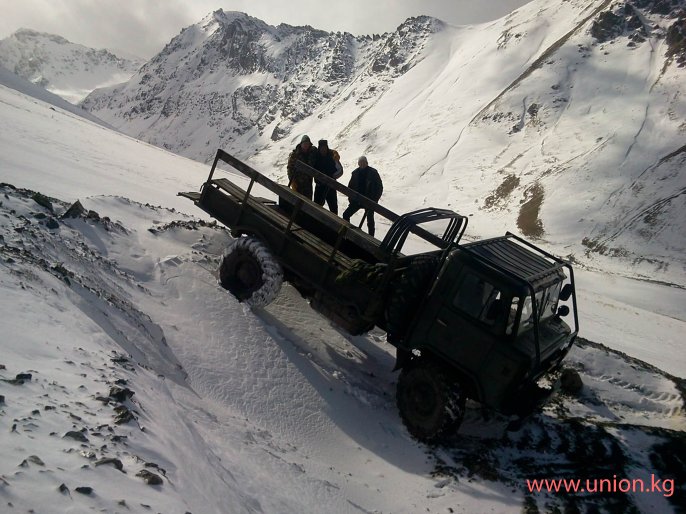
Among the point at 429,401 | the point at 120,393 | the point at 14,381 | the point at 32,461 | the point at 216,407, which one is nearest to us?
the point at 32,461

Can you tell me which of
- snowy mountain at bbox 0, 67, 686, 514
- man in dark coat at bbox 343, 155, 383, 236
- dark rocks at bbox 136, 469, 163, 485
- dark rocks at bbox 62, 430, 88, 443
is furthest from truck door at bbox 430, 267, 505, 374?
dark rocks at bbox 62, 430, 88, 443

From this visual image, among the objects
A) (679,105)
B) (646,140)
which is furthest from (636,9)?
(646,140)

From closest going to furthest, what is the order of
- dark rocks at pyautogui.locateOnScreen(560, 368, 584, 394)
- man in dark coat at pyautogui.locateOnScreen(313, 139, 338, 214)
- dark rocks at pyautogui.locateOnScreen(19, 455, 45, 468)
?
1. dark rocks at pyautogui.locateOnScreen(19, 455, 45, 468)
2. dark rocks at pyautogui.locateOnScreen(560, 368, 584, 394)
3. man in dark coat at pyautogui.locateOnScreen(313, 139, 338, 214)

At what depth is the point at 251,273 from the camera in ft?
23.6

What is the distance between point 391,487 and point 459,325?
2093 millimetres

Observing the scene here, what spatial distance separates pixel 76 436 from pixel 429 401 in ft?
13.9

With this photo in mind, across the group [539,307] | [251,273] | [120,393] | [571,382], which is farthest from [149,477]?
[571,382]

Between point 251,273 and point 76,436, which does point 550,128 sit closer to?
point 251,273

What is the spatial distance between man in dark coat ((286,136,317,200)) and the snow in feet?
5.94

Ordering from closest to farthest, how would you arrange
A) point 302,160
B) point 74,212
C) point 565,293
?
point 565,293, point 74,212, point 302,160

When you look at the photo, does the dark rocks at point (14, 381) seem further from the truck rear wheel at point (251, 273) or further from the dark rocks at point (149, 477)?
the truck rear wheel at point (251, 273)

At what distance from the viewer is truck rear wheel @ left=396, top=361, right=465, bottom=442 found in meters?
5.66

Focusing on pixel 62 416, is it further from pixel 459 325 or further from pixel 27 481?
pixel 459 325

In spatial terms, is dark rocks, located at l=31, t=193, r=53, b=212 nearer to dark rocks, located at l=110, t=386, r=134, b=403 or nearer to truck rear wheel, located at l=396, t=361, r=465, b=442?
dark rocks, located at l=110, t=386, r=134, b=403
